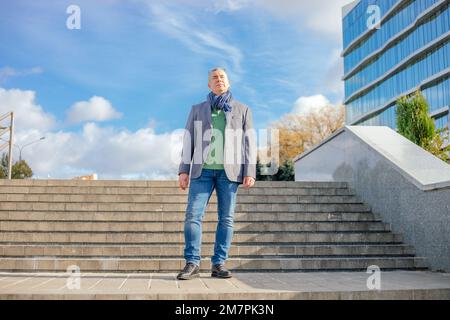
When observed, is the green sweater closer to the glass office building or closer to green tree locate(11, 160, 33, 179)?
the glass office building

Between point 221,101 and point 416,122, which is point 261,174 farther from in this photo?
point 221,101

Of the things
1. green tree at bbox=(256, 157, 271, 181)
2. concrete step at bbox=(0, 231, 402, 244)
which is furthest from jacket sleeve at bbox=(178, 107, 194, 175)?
green tree at bbox=(256, 157, 271, 181)

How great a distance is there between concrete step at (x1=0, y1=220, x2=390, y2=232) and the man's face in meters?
2.40

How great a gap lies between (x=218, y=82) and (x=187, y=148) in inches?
30.2

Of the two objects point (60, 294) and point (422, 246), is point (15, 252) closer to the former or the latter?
point (60, 294)

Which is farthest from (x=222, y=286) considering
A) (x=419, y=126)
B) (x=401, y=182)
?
(x=419, y=126)

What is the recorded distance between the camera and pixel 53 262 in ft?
17.9

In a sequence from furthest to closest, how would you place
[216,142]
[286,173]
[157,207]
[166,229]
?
[286,173] → [157,207] → [166,229] → [216,142]

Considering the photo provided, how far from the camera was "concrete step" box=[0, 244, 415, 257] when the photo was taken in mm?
5922

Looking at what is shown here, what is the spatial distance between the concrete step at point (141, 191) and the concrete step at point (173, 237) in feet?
5.43

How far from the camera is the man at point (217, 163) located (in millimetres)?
4742

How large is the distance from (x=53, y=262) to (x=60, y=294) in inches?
71.2

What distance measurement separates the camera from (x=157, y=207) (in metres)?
7.59

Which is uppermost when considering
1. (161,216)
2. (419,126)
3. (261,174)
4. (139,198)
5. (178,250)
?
(419,126)
